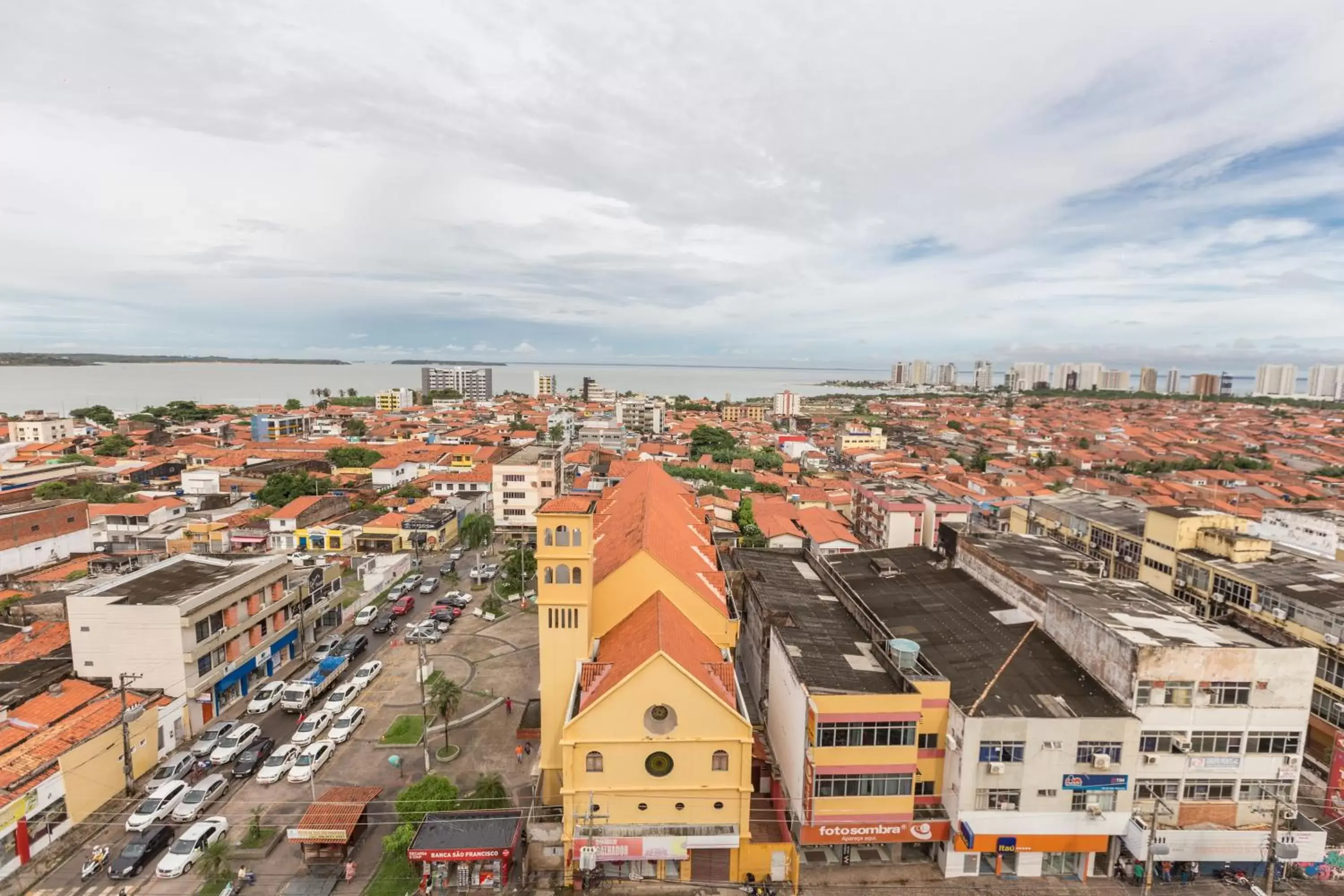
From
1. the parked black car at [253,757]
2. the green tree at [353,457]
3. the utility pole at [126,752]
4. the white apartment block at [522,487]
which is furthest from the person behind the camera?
the green tree at [353,457]

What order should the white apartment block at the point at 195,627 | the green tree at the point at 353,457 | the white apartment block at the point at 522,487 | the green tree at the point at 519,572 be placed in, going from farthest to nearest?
the green tree at the point at 353,457 → the white apartment block at the point at 522,487 → the green tree at the point at 519,572 → the white apartment block at the point at 195,627

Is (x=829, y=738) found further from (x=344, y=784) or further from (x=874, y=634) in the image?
(x=344, y=784)

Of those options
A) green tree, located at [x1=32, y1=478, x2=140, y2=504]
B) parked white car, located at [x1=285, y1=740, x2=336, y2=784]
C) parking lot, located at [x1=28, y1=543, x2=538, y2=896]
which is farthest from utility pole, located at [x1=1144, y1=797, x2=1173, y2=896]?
green tree, located at [x1=32, y1=478, x2=140, y2=504]

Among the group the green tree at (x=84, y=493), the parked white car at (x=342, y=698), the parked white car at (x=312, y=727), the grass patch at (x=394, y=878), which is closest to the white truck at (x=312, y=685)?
the parked white car at (x=342, y=698)

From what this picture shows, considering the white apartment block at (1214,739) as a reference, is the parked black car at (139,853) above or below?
below

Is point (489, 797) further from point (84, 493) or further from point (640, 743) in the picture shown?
point (84, 493)

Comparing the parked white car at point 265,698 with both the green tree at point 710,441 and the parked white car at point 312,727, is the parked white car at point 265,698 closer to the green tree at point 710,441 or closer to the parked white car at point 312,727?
the parked white car at point 312,727

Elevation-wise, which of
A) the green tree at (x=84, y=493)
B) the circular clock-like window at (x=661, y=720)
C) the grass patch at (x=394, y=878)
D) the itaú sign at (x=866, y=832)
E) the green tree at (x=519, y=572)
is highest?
the circular clock-like window at (x=661, y=720)

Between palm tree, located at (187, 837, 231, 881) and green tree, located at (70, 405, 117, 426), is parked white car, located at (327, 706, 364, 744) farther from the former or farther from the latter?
green tree, located at (70, 405, 117, 426)
